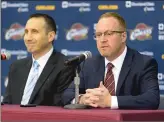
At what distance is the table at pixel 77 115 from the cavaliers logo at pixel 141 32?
79.3 inches

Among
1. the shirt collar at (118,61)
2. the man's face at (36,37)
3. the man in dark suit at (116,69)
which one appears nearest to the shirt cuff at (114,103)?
the man in dark suit at (116,69)

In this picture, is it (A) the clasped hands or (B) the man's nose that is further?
(B) the man's nose

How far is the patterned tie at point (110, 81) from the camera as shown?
3.19 metres

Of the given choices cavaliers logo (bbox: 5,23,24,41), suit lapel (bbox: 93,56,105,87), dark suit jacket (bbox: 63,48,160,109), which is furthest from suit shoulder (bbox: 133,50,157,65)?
cavaliers logo (bbox: 5,23,24,41)

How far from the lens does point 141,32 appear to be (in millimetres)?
4621

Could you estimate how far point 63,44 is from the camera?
193 inches

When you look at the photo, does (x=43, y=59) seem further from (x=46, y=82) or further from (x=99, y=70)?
(x=99, y=70)

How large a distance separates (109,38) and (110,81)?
1.00 ft

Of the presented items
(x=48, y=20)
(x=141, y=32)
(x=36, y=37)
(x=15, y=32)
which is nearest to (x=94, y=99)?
(x=36, y=37)

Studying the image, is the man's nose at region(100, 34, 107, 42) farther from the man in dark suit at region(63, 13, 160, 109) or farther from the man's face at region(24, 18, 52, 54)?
the man's face at region(24, 18, 52, 54)

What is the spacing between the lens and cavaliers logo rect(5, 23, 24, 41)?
16.6 ft

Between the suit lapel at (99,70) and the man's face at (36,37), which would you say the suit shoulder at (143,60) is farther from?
the man's face at (36,37)

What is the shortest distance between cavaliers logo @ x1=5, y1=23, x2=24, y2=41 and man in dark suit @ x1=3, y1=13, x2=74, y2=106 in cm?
109

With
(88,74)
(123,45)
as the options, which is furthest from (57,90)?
(123,45)
